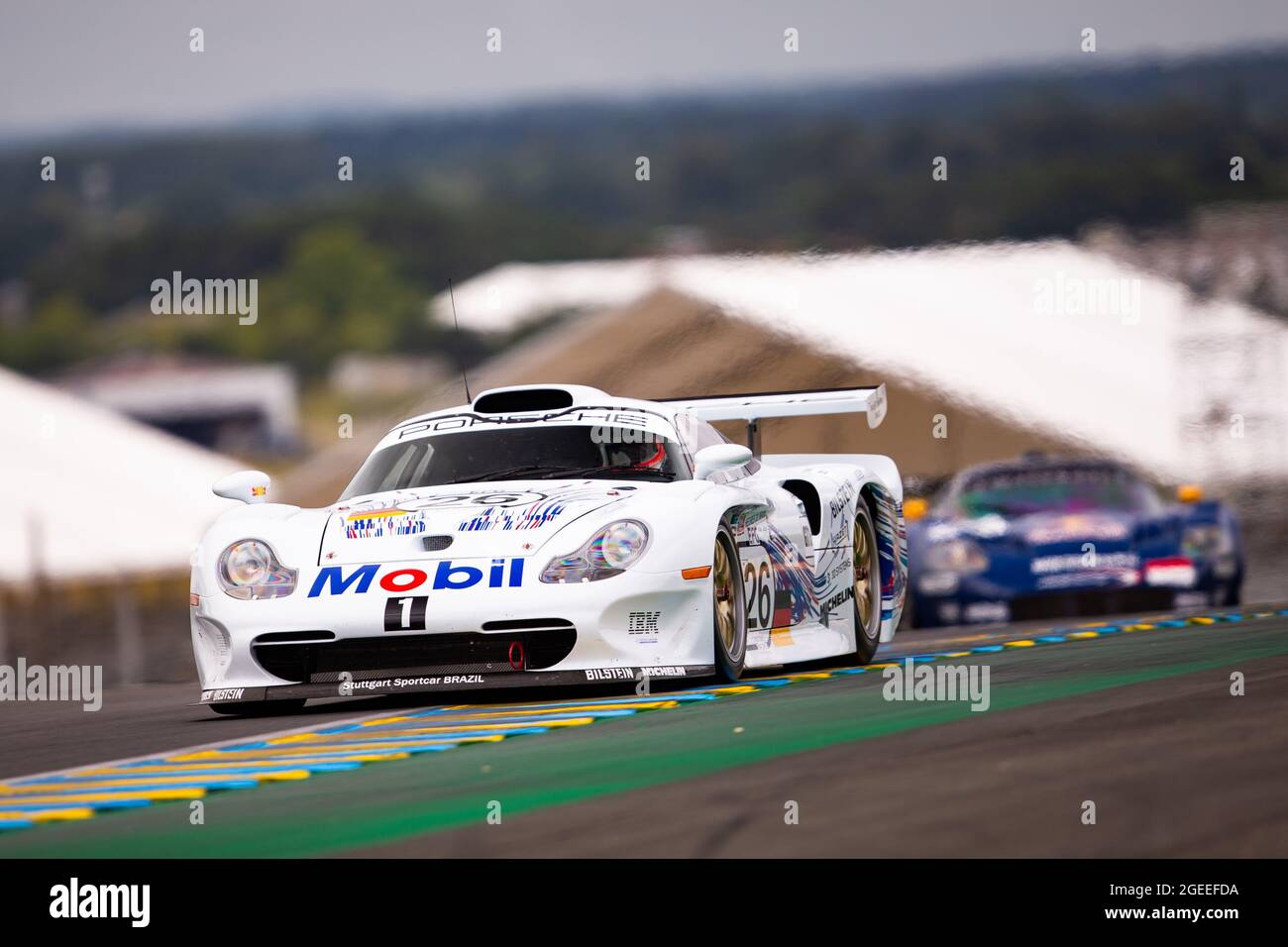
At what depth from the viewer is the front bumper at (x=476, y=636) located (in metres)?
7.88

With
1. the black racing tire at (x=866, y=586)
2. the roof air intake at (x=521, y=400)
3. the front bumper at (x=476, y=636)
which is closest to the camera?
the front bumper at (x=476, y=636)

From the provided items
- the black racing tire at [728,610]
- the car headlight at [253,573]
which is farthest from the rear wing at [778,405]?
the car headlight at [253,573]

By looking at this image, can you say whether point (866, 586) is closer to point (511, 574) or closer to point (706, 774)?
point (511, 574)

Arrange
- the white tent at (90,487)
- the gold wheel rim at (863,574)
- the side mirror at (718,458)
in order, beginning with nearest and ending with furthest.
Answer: the side mirror at (718,458) < the gold wheel rim at (863,574) < the white tent at (90,487)

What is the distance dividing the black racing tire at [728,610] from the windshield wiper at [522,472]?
33.1 inches

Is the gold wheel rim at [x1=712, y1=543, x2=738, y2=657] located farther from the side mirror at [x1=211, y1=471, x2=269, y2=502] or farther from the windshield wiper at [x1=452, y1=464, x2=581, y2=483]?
the side mirror at [x1=211, y1=471, x2=269, y2=502]

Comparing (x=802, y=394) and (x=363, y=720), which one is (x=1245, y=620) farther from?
(x=363, y=720)

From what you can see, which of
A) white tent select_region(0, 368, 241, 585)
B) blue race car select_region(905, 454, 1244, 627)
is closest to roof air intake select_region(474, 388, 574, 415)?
blue race car select_region(905, 454, 1244, 627)

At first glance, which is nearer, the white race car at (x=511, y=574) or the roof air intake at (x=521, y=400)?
the white race car at (x=511, y=574)

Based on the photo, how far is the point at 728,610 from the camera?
27.9ft

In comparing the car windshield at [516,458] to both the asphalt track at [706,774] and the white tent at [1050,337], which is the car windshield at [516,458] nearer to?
the asphalt track at [706,774]

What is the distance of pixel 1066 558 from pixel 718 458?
21.4ft

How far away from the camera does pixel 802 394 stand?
10570mm
